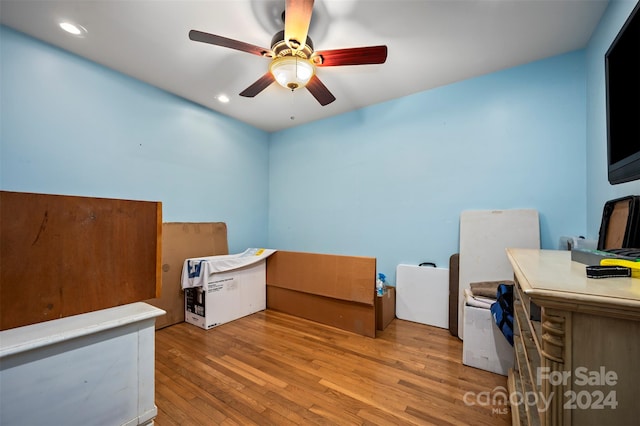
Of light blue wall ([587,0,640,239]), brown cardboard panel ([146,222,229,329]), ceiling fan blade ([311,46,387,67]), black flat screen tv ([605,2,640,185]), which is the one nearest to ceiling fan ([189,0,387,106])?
ceiling fan blade ([311,46,387,67])

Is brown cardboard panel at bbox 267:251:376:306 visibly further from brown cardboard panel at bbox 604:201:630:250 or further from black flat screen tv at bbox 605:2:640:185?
black flat screen tv at bbox 605:2:640:185

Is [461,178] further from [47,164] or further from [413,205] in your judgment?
[47,164]

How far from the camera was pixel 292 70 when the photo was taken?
70.1 inches

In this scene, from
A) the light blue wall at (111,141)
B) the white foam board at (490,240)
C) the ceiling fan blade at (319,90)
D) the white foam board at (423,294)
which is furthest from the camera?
the white foam board at (423,294)

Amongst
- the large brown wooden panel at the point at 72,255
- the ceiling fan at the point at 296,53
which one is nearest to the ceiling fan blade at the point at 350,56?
the ceiling fan at the point at 296,53

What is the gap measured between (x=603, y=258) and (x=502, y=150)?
6.03 ft

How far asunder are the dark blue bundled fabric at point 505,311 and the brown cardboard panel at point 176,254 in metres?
2.90

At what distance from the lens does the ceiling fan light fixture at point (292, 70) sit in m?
1.74

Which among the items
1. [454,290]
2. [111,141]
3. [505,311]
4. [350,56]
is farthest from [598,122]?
[111,141]

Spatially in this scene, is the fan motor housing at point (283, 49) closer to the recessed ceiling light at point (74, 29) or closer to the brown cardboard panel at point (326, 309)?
the recessed ceiling light at point (74, 29)

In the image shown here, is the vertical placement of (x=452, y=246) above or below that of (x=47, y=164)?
below

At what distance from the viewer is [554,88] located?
2.14 meters

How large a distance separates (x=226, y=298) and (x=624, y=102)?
3.18 metres

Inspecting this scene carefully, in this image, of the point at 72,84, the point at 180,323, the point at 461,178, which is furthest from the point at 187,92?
the point at 461,178
